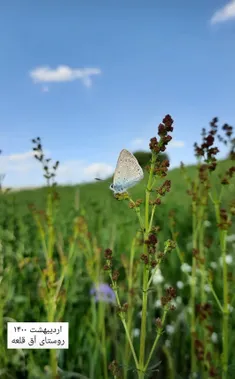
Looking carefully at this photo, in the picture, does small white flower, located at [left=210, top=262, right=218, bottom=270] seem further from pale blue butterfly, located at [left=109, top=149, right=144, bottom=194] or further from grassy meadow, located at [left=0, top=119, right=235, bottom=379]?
pale blue butterfly, located at [left=109, top=149, right=144, bottom=194]

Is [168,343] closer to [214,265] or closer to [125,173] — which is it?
[214,265]

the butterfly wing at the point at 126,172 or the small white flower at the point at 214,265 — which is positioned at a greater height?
the butterfly wing at the point at 126,172

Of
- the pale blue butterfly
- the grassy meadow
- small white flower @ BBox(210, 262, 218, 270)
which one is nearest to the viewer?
the pale blue butterfly

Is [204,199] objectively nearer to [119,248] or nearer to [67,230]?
[119,248]

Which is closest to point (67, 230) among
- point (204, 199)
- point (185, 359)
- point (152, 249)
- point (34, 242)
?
point (34, 242)

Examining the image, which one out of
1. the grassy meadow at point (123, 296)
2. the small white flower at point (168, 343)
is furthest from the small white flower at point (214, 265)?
the small white flower at point (168, 343)

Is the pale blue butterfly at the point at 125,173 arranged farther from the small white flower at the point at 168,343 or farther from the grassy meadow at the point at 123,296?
the small white flower at the point at 168,343

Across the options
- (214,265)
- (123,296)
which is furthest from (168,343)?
(214,265)

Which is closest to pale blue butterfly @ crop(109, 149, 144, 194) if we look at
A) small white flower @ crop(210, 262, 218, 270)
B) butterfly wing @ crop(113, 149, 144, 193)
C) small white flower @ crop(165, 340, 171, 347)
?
butterfly wing @ crop(113, 149, 144, 193)
